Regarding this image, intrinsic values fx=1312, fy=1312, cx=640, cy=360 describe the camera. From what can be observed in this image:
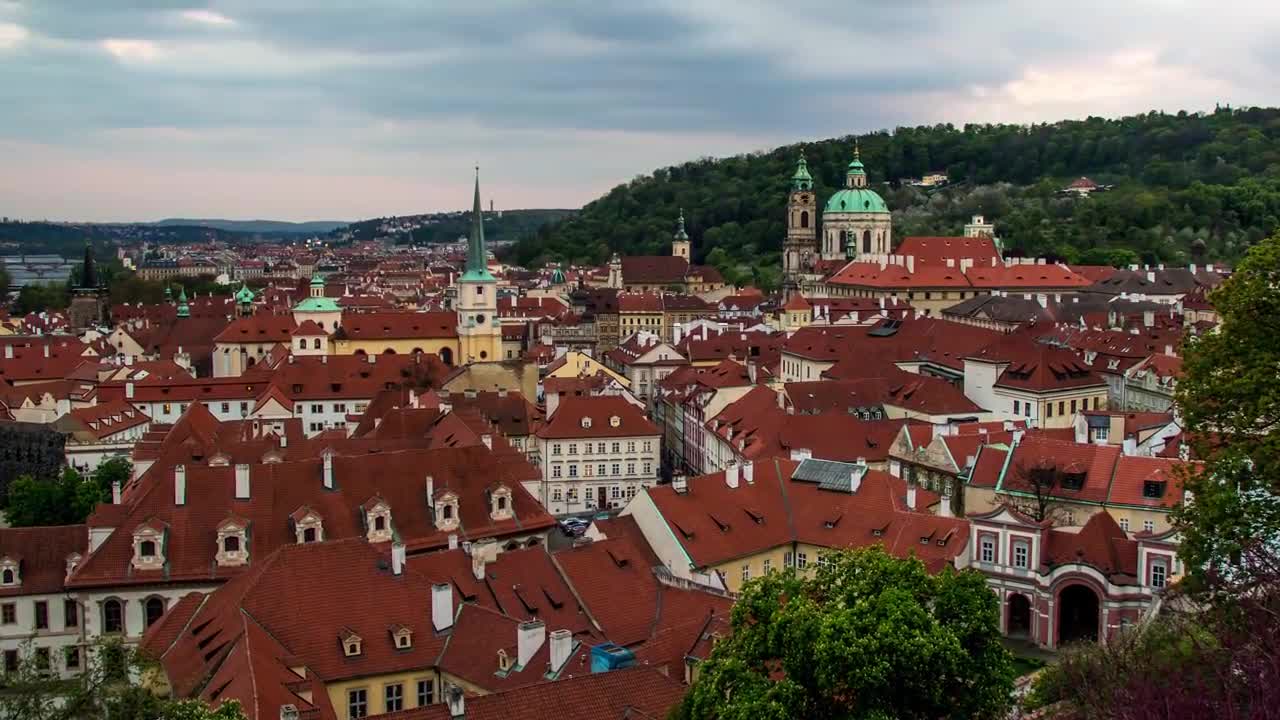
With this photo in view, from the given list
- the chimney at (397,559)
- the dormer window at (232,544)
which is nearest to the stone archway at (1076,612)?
the chimney at (397,559)

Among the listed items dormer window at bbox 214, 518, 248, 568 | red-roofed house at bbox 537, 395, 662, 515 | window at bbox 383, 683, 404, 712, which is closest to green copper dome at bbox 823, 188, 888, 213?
red-roofed house at bbox 537, 395, 662, 515

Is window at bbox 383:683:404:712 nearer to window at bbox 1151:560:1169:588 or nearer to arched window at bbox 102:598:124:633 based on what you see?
arched window at bbox 102:598:124:633

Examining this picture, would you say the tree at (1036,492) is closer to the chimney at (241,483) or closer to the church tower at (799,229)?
the chimney at (241,483)

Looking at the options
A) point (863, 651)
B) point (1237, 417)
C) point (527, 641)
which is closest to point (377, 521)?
point (527, 641)

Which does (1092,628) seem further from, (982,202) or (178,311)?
(982,202)

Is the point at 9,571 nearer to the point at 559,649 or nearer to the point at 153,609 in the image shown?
the point at 153,609

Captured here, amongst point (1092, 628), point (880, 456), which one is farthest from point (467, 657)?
point (880, 456)
